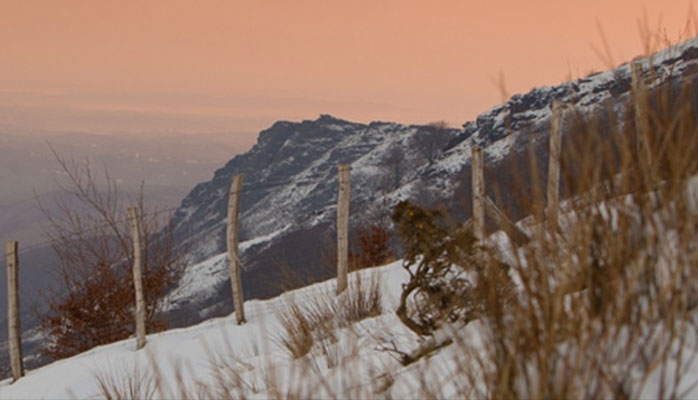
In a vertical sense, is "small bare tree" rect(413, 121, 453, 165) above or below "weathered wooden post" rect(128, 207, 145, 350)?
above

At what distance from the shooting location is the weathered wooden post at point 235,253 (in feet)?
34.5

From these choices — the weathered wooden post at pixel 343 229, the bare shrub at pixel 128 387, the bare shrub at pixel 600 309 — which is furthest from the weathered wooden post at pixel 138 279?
the bare shrub at pixel 600 309

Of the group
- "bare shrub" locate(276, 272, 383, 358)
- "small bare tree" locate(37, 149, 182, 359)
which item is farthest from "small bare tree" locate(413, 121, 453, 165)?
"bare shrub" locate(276, 272, 383, 358)

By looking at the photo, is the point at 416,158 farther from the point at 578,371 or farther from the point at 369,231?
the point at 578,371

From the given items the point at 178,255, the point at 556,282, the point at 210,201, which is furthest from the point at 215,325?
the point at 210,201

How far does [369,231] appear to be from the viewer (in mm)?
20594

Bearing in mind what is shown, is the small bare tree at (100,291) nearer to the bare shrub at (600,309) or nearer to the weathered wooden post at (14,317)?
the weathered wooden post at (14,317)

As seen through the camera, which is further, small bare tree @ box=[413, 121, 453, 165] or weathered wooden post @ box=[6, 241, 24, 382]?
small bare tree @ box=[413, 121, 453, 165]

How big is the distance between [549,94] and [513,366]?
12649 cm

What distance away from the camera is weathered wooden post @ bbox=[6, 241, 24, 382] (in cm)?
1072

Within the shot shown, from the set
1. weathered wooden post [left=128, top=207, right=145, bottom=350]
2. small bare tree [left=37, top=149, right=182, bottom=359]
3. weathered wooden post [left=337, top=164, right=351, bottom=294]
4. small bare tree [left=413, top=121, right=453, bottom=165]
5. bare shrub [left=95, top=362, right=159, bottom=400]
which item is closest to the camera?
bare shrub [left=95, top=362, right=159, bottom=400]

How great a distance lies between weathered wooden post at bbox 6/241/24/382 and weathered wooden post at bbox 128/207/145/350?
1.78 metres

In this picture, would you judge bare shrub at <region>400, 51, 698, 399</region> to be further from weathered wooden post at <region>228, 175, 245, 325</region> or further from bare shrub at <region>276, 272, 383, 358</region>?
weathered wooden post at <region>228, 175, 245, 325</region>

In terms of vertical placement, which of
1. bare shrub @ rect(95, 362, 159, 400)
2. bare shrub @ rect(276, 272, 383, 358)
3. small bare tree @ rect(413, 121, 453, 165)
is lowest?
bare shrub @ rect(95, 362, 159, 400)
